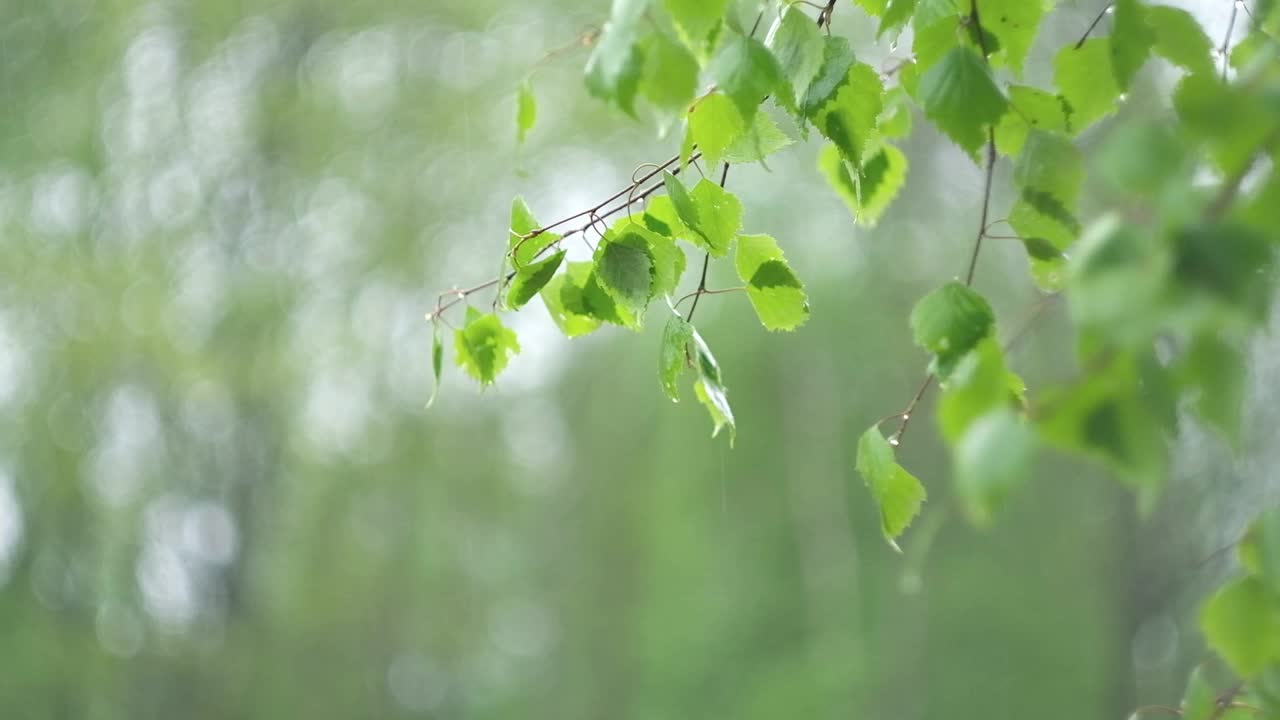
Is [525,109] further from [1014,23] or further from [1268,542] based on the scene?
[1268,542]

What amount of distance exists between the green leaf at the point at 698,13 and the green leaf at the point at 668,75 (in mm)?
32

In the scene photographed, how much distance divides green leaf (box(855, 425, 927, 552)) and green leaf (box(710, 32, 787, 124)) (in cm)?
17

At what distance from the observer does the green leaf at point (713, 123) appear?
2.03 ft

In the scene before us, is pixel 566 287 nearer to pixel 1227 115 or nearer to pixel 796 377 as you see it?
pixel 1227 115

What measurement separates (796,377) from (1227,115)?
504 centimetres

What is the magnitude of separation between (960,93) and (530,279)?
0.23 m

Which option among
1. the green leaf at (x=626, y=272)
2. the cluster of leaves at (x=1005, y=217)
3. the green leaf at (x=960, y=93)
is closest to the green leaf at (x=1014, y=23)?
the cluster of leaves at (x=1005, y=217)

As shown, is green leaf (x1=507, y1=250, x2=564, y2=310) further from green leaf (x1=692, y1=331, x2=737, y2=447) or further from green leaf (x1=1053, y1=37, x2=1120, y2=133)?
green leaf (x1=1053, y1=37, x2=1120, y2=133)

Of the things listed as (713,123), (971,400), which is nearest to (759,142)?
(713,123)

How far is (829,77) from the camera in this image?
0.62 metres

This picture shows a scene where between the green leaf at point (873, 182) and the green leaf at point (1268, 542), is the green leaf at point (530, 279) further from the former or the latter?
the green leaf at point (1268, 542)

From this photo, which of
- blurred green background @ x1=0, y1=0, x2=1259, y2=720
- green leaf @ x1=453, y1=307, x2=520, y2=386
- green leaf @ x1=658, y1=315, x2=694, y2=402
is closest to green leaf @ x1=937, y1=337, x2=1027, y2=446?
green leaf @ x1=658, y1=315, x2=694, y2=402

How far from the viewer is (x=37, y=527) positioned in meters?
3.87

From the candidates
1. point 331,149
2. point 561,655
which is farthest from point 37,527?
point 561,655
